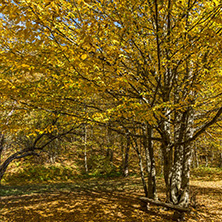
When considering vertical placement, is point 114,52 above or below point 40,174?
above

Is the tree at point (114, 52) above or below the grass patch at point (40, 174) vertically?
above

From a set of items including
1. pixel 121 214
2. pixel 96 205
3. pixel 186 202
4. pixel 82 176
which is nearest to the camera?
pixel 186 202

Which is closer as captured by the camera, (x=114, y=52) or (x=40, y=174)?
(x=114, y=52)

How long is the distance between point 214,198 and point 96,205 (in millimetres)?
5882

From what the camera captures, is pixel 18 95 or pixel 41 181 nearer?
pixel 18 95

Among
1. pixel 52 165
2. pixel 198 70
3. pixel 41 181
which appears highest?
pixel 198 70

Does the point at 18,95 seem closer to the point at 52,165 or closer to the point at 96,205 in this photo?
the point at 96,205

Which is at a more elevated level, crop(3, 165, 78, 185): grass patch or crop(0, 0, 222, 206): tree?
crop(0, 0, 222, 206): tree

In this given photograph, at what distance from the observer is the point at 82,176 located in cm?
1764

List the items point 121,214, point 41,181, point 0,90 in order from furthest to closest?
point 41,181, point 121,214, point 0,90

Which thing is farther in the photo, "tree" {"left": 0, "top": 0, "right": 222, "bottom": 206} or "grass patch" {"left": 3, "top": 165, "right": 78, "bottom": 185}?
"grass patch" {"left": 3, "top": 165, "right": 78, "bottom": 185}

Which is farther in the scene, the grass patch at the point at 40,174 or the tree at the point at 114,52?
the grass patch at the point at 40,174

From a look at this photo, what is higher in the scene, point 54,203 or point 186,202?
point 186,202

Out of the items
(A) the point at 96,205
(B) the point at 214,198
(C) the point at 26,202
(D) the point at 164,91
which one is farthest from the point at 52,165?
(D) the point at 164,91
